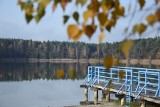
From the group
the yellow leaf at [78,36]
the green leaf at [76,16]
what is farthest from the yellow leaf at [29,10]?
the yellow leaf at [78,36]

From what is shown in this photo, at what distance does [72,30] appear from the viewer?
151 centimetres

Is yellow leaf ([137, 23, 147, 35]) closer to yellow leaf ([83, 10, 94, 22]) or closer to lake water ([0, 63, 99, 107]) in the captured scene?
yellow leaf ([83, 10, 94, 22])

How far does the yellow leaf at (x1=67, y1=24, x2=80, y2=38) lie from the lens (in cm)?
149

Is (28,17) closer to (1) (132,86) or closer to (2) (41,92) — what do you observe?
(1) (132,86)

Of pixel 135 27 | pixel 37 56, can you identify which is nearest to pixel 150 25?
pixel 135 27

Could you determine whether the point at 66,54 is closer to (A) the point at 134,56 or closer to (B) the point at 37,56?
(B) the point at 37,56

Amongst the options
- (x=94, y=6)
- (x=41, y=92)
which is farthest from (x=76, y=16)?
(x=41, y=92)

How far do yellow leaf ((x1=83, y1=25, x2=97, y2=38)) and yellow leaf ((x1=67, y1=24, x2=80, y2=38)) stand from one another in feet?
0.13

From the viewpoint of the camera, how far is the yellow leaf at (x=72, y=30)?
1.49 metres

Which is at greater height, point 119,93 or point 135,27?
point 135,27

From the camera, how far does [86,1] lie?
157 cm

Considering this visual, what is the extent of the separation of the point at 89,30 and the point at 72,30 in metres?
0.09

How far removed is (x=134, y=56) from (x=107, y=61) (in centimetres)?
11705

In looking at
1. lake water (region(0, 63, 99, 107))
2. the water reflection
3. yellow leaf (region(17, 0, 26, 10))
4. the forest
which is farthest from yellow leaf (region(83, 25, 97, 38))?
the forest
